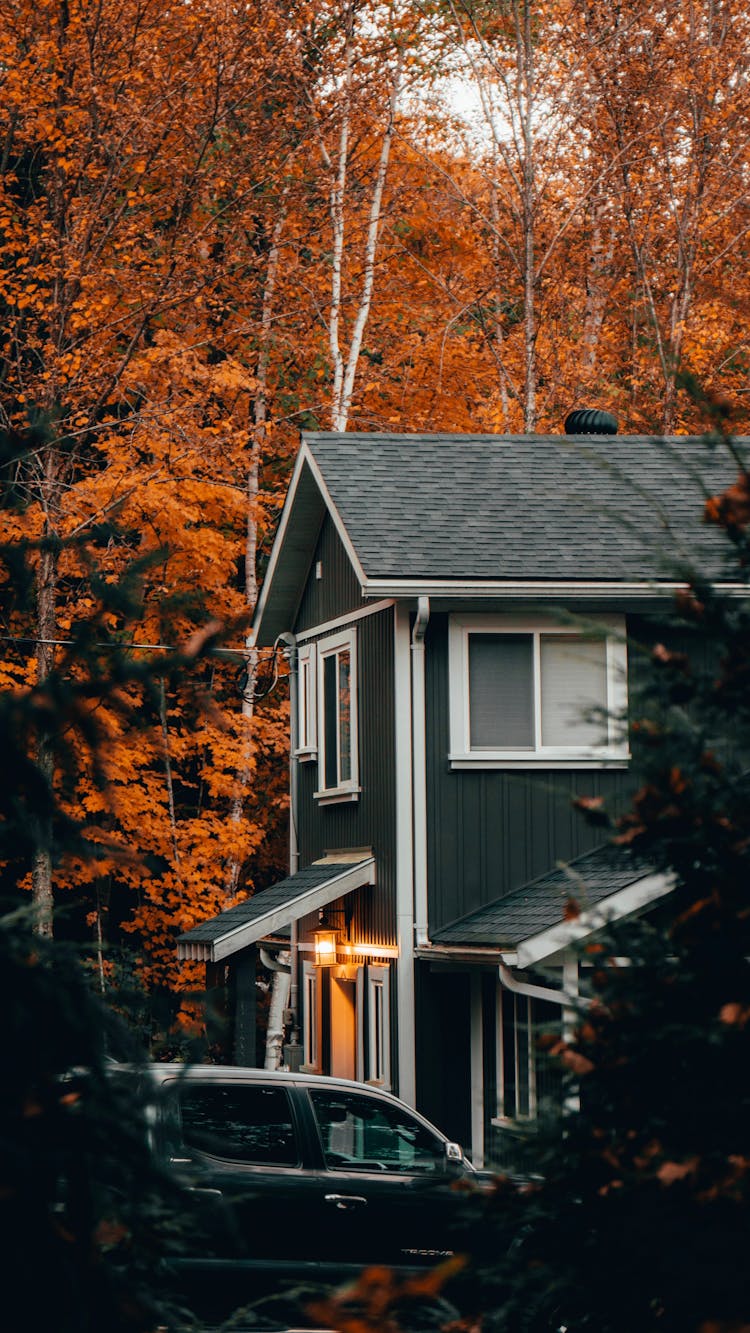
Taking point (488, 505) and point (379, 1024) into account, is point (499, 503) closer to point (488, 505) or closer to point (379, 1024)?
point (488, 505)

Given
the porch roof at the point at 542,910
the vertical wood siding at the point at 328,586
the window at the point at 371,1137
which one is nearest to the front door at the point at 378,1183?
the window at the point at 371,1137

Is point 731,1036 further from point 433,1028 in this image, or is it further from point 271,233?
point 271,233

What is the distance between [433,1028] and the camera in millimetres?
18656

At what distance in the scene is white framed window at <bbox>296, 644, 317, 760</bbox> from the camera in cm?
2325

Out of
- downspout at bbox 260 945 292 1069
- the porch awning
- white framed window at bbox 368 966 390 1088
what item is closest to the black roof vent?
the porch awning

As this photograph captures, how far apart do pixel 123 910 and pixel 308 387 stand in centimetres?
928

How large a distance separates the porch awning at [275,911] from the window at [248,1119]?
773 centimetres

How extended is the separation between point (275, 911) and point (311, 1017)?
4751mm

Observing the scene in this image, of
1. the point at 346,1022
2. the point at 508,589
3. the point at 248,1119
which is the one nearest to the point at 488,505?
the point at 508,589

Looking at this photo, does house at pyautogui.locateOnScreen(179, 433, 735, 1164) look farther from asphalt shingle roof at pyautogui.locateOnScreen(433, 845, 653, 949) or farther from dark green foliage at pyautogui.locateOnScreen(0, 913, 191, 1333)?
dark green foliage at pyautogui.locateOnScreen(0, 913, 191, 1333)

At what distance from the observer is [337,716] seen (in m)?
22.3

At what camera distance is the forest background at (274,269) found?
27609 mm

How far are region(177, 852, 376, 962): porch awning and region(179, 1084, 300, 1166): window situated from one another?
304 inches

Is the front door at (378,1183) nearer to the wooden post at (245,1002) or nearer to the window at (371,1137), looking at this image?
the window at (371,1137)
